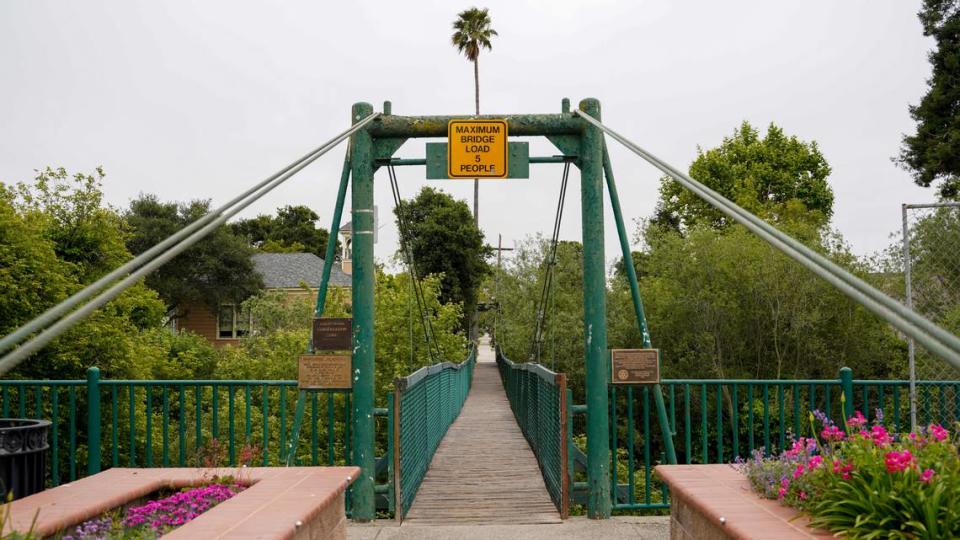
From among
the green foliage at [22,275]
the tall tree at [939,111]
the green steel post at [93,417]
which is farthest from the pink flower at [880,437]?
the tall tree at [939,111]

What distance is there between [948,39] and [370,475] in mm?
23049

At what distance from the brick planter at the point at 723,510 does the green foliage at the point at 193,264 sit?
39.9 metres

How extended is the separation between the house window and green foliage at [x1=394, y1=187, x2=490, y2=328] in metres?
10.3

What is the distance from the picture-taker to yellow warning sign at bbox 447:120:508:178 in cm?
628

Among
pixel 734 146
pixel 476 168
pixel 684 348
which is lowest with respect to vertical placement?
pixel 684 348

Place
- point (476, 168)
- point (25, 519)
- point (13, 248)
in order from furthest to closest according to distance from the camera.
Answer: point (13, 248) < point (476, 168) < point (25, 519)

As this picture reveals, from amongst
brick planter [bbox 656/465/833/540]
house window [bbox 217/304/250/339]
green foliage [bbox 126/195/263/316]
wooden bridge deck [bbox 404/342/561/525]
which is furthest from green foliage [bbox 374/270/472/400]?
house window [bbox 217/304/250/339]

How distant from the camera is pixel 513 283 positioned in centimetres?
3178

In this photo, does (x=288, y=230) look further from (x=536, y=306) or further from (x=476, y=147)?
(x=476, y=147)

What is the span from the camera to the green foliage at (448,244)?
4116 centimetres

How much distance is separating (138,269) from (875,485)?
2.75m

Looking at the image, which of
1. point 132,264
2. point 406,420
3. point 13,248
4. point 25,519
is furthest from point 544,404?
point 13,248

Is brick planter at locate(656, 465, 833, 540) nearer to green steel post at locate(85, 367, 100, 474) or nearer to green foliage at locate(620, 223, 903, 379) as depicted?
green steel post at locate(85, 367, 100, 474)

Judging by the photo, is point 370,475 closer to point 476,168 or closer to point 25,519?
point 476,168
